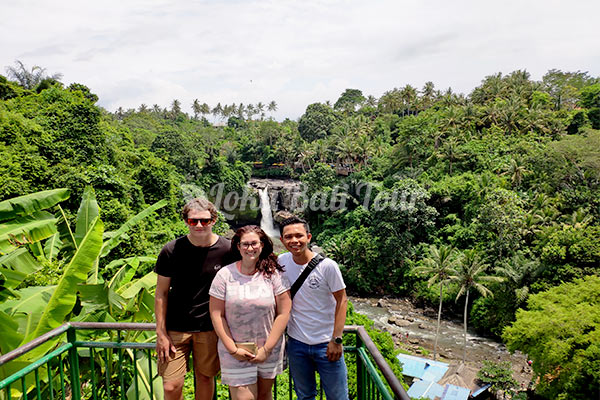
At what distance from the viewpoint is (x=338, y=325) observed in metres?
2.66

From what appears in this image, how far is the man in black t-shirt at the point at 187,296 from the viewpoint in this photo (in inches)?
112

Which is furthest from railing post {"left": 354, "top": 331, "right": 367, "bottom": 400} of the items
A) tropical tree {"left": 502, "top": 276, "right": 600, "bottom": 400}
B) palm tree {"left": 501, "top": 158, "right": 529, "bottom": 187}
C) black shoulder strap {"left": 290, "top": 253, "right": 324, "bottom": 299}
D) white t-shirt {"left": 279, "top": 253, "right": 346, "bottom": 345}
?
palm tree {"left": 501, "top": 158, "right": 529, "bottom": 187}

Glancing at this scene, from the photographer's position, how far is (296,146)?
48.5 m

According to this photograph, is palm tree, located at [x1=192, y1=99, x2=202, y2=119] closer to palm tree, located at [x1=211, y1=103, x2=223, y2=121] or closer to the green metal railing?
palm tree, located at [x1=211, y1=103, x2=223, y2=121]

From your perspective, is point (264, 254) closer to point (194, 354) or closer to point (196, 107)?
point (194, 354)

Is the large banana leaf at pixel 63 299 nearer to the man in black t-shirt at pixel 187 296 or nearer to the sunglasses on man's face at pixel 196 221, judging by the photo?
the man in black t-shirt at pixel 187 296

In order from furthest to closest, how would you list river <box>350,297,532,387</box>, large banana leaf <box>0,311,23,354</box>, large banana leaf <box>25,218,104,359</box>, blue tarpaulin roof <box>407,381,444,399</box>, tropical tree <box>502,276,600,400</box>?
river <box>350,297,532,387</box>
blue tarpaulin roof <box>407,381,444,399</box>
tropical tree <box>502,276,600,400</box>
large banana leaf <box>25,218,104,359</box>
large banana leaf <box>0,311,23,354</box>

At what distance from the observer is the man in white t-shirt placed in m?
2.71

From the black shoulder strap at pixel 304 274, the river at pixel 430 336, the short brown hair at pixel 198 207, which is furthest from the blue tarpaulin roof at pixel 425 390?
the short brown hair at pixel 198 207

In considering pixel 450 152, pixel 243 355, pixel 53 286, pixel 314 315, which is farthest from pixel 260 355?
pixel 450 152

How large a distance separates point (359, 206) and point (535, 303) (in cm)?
1847

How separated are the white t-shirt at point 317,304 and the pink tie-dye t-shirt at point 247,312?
0.61 feet

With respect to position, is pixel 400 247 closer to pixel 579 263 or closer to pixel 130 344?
pixel 579 263

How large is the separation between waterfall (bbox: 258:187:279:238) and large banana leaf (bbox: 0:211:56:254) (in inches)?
1335
